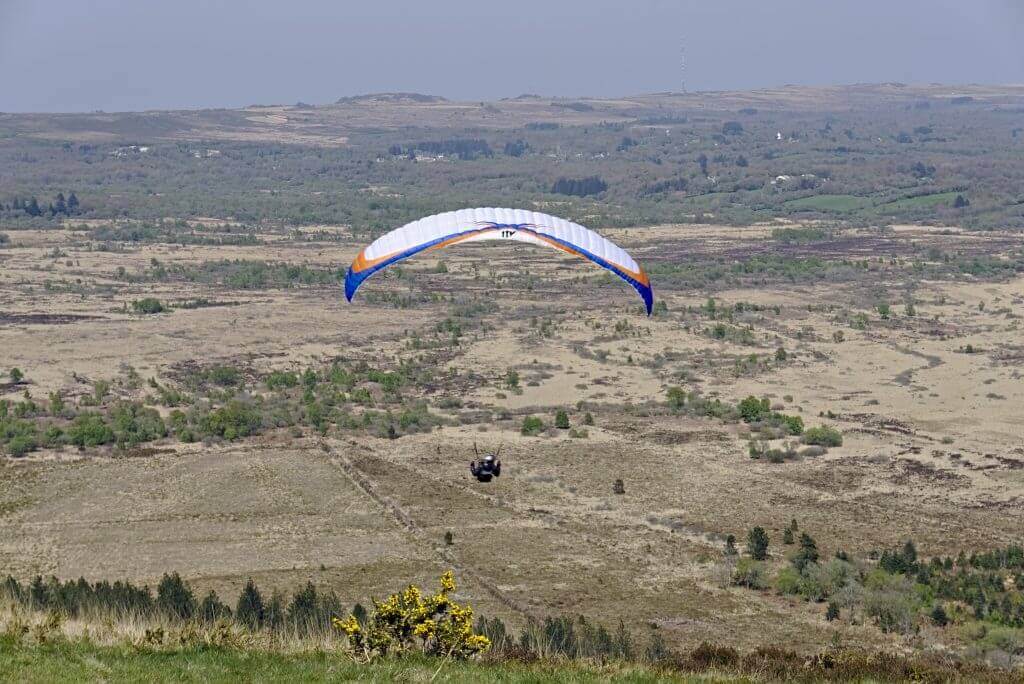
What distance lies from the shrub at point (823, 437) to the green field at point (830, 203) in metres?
90.2

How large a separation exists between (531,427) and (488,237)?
17647 mm

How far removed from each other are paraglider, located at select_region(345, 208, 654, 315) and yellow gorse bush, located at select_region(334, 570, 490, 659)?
29.3ft

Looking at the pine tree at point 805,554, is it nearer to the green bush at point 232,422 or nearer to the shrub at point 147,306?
the green bush at point 232,422

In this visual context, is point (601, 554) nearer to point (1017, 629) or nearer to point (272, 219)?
point (1017, 629)

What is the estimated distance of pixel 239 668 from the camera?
14594 mm

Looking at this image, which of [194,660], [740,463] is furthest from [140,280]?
[194,660]

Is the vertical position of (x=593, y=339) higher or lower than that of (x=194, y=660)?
lower

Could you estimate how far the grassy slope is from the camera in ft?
45.3

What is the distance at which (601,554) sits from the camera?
2984 cm

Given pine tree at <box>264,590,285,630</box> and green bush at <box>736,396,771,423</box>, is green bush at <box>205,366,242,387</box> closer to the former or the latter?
green bush at <box>736,396,771,423</box>

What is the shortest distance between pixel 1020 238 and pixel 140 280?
61.4 metres

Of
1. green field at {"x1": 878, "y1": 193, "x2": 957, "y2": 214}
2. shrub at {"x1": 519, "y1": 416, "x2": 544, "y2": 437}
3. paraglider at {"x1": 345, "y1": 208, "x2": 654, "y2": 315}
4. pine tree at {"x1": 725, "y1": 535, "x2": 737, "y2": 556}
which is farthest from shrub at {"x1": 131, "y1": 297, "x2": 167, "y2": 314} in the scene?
green field at {"x1": 878, "y1": 193, "x2": 957, "y2": 214}

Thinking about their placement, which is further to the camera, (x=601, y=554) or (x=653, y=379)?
(x=653, y=379)

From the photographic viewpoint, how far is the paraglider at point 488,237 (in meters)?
24.5
